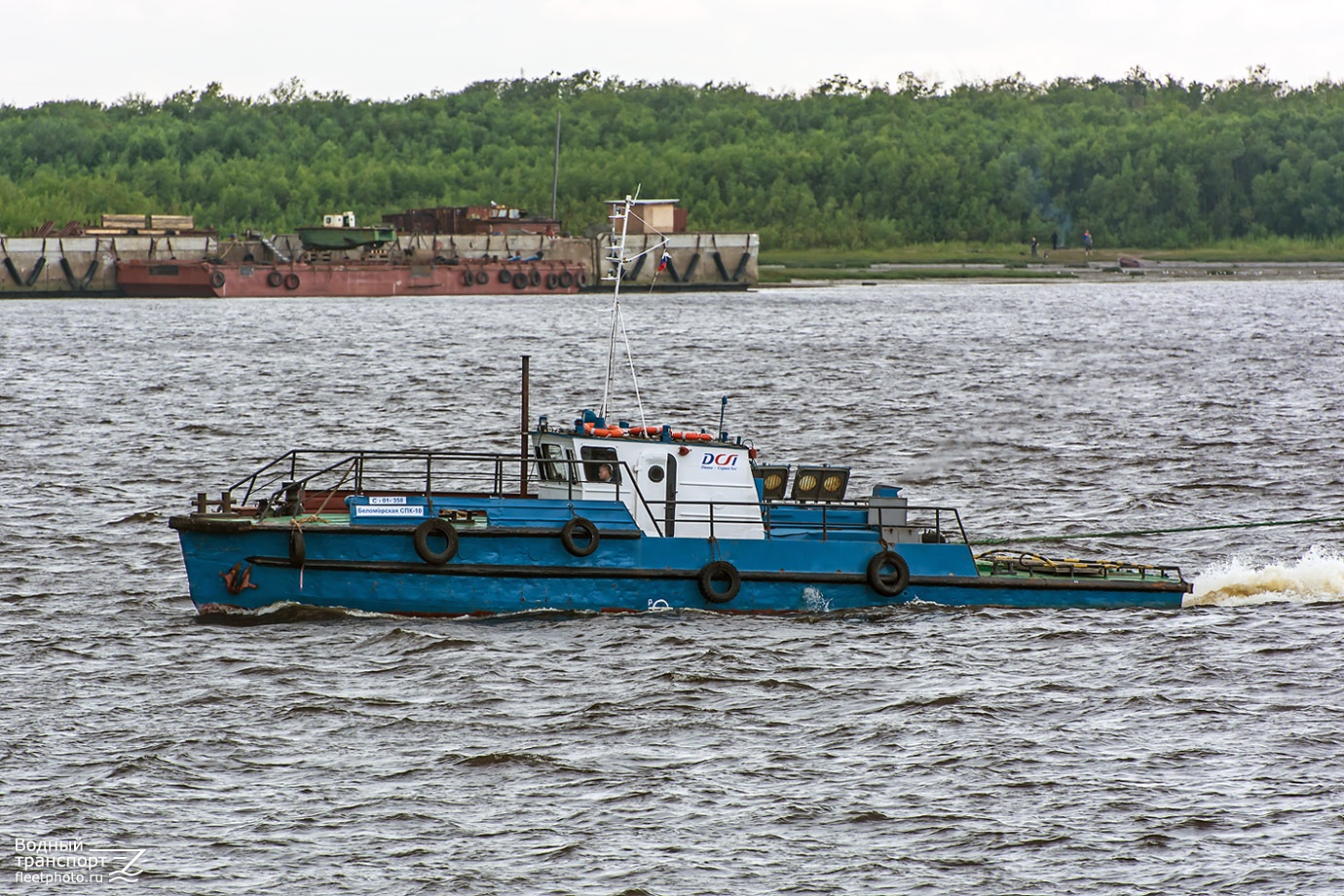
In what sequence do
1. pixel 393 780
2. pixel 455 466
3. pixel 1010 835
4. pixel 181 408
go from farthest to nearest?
1. pixel 181 408
2. pixel 455 466
3. pixel 393 780
4. pixel 1010 835

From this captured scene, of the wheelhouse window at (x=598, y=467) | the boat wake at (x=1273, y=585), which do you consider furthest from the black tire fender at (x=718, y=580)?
the boat wake at (x=1273, y=585)

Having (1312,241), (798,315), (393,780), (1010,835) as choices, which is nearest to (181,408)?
(393,780)

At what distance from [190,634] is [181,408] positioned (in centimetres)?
2966

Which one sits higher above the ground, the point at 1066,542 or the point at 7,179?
the point at 7,179

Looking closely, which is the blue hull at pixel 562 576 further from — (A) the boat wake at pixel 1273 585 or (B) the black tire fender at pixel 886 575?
(A) the boat wake at pixel 1273 585

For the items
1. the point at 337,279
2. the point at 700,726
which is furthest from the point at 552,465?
the point at 337,279

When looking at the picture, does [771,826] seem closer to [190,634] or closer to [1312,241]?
[190,634]

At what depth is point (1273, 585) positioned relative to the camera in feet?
83.3

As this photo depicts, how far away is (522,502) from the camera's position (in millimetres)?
21547

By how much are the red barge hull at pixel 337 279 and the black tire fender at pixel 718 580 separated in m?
89.3

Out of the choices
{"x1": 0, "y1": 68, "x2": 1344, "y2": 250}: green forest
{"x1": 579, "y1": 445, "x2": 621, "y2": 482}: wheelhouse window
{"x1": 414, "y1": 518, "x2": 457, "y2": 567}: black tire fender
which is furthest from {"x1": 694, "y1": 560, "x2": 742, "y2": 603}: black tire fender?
{"x1": 0, "y1": 68, "x2": 1344, "y2": 250}: green forest

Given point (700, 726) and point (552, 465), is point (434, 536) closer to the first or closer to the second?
point (552, 465)

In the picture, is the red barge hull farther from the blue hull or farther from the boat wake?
the boat wake

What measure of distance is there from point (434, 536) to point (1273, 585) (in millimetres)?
12988
